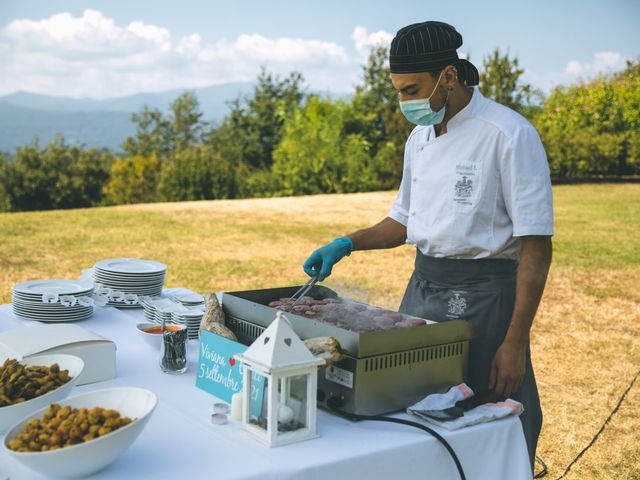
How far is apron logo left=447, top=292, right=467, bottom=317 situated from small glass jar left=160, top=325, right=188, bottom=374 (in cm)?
75

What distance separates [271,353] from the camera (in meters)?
1.45

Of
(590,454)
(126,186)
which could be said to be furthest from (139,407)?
(126,186)

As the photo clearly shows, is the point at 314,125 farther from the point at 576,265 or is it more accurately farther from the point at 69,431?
the point at 69,431

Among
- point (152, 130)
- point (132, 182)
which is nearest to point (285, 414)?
point (132, 182)

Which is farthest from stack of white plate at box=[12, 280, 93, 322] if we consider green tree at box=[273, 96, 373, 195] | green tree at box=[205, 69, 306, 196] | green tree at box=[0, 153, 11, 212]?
green tree at box=[205, 69, 306, 196]

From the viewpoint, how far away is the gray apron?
1978 millimetres

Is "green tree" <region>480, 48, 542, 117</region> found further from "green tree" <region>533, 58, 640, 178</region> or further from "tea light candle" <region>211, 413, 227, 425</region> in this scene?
"tea light candle" <region>211, 413, 227, 425</region>

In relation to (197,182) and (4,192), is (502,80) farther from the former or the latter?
(4,192)

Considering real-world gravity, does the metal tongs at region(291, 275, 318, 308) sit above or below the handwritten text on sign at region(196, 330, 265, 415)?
above

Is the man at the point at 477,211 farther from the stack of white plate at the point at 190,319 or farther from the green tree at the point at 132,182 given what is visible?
the green tree at the point at 132,182

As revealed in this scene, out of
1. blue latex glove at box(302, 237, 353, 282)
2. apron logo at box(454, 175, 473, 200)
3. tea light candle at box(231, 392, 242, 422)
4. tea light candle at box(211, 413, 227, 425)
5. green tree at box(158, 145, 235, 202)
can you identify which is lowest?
green tree at box(158, 145, 235, 202)

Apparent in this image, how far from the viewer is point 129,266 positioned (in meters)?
2.91

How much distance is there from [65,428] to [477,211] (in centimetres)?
118

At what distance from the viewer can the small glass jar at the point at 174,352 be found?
1.93m
